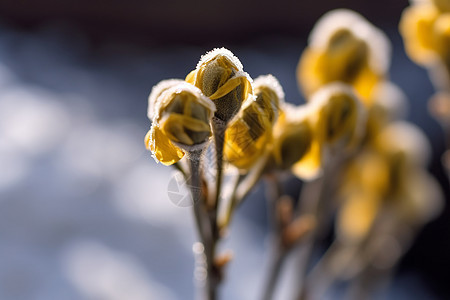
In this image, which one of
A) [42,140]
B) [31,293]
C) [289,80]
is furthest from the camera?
[289,80]

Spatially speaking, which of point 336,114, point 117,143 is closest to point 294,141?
point 336,114

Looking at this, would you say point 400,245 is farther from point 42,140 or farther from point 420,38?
point 42,140

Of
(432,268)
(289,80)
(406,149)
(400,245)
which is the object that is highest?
(406,149)

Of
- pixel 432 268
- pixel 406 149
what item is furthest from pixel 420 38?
pixel 432 268

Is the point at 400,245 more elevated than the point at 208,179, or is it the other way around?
the point at 208,179

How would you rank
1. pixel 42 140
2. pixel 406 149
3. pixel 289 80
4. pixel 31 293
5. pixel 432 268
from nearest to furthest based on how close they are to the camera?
pixel 406 149 → pixel 31 293 → pixel 42 140 → pixel 432 268 → pixel 289 80

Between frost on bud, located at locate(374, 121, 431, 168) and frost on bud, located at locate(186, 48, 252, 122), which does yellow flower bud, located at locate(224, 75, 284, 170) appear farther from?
frost on bud, located at locate(374, 121, 431, 168)

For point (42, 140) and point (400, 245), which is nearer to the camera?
point (400, 245)
